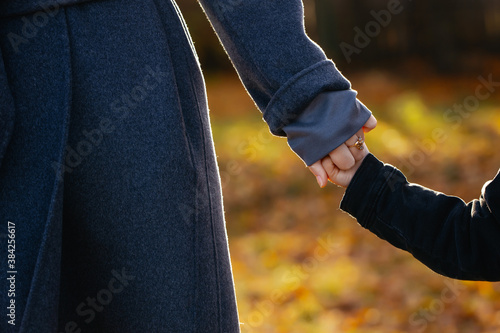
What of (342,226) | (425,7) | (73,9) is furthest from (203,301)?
(425,7)

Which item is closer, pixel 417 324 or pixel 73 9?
pixel 73 9

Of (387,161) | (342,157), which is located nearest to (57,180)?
(342,157)

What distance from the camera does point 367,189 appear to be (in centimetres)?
156

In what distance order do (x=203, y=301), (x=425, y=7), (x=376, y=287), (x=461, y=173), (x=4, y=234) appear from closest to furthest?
(x=4, y=234)
(x=203, y=301)
(x=376, y=287)
(x=461, y=173)
(x=425, y=7)

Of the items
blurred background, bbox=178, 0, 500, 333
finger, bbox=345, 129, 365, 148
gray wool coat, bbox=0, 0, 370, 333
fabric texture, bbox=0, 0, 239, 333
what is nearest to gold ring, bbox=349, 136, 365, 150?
finger, bbox=345, 129, 365, 148

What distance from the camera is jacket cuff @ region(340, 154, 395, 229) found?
1558mm

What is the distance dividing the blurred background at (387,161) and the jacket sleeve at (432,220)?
2319 millimetres

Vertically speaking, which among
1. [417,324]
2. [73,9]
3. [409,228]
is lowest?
[417,324]

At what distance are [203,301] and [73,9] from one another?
64 cm

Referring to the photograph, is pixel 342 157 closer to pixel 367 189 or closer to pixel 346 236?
pixel 367 189

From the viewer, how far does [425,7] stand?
1337 cm

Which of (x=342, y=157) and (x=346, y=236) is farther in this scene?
(x=346, y=236)

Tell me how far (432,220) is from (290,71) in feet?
1.60

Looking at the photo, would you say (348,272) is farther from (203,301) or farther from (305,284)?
(203,301)
